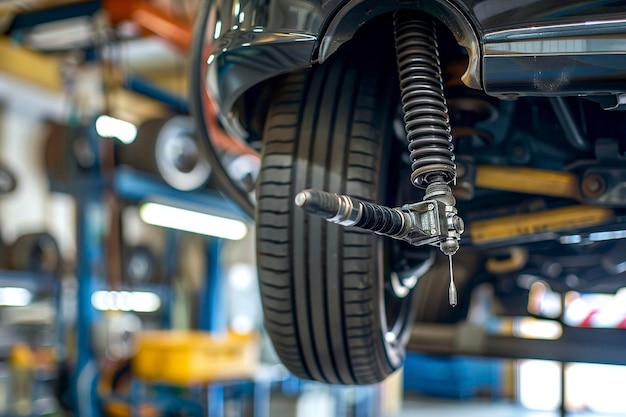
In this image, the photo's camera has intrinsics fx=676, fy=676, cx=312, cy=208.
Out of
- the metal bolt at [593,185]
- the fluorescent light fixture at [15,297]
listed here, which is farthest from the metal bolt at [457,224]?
the fluorescent light fixture at [15,297]

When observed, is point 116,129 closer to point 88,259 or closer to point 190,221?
point 190,221

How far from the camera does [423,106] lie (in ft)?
2.92

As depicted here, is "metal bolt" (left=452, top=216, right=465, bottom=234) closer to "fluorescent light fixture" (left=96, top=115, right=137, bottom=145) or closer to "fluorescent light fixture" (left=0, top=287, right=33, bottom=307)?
"fluorescent light fixture" (left=96, top=115, right=137, bottom=145)

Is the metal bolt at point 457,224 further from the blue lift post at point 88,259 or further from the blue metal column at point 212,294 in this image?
the blue metal column at point 212,294

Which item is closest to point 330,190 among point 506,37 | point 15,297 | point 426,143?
point 426,143

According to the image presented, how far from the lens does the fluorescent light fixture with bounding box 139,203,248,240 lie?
159 inches

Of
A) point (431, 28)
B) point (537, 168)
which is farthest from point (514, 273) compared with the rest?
point (431, 28)

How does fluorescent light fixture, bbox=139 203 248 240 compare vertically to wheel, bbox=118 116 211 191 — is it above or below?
below

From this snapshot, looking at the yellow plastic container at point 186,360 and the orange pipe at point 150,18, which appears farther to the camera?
the yellow plastic container at point 186,360

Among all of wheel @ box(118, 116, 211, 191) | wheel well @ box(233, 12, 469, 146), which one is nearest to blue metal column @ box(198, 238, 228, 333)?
wheel @ box(118, 116, 211, 191)

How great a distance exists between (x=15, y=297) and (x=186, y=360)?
2415 mm

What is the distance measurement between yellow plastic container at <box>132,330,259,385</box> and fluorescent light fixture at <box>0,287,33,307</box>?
1.71 m

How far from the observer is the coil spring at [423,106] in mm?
884

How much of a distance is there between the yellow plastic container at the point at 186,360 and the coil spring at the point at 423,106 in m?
3.47
